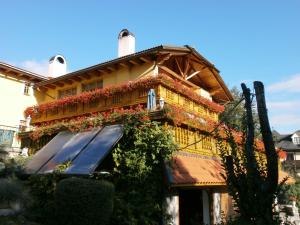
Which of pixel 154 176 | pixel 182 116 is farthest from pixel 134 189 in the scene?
pixel 182 116

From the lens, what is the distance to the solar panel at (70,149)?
44.3ft

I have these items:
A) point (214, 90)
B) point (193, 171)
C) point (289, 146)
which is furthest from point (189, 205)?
point (289, 146)

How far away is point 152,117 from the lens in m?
13.2

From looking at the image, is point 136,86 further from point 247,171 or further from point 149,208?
point 247,171

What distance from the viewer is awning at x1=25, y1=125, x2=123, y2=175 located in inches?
487

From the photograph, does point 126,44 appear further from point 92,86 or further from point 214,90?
point 214,90

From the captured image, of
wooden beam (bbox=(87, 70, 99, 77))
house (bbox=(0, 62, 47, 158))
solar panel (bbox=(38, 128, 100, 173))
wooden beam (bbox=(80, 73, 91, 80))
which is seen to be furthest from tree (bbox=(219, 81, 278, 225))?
house (bbox=(0, 62, 47, 158))

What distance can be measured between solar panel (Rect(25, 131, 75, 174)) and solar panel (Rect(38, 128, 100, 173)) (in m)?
0.39

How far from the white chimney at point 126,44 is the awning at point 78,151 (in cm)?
816

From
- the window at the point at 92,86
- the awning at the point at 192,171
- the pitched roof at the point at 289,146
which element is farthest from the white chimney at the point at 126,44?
the pitched roof at the point at 289,146

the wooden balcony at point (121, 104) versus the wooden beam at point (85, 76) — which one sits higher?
the wooden beam at point (85, 76)

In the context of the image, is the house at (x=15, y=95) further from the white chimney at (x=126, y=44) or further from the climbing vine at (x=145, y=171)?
the climbing vine at (x=145, y=171)

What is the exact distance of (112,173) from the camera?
508 inches

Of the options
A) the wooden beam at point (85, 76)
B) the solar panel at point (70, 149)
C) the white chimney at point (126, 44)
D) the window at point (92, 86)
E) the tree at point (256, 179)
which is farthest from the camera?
the white chimney at point (126, 44)
